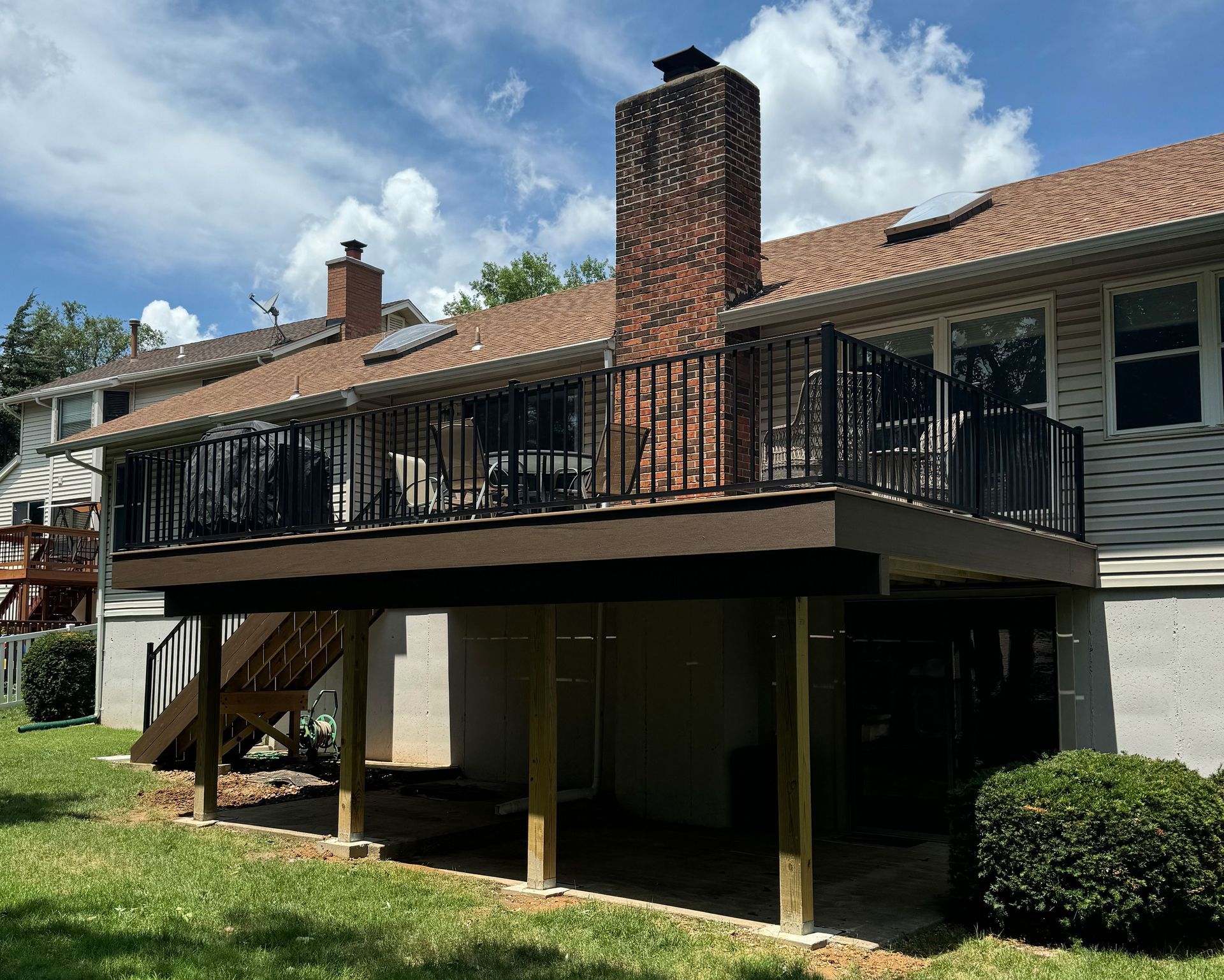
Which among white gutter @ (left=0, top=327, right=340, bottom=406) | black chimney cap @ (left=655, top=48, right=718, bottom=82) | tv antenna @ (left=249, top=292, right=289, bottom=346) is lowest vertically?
white gutter @ (left=0, top=327, right=340, bottom=406)

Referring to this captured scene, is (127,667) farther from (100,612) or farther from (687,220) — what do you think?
(687,220)

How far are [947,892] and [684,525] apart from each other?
3.57 m

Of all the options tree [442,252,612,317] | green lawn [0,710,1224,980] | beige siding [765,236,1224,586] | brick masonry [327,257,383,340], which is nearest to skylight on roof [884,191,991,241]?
beige siding [765,236,1224,586]

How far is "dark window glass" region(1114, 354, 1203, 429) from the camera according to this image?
922 centimetres

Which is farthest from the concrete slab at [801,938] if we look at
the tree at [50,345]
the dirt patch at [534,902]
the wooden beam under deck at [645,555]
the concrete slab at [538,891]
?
the tree at [50,345]

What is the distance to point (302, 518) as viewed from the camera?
403 inches

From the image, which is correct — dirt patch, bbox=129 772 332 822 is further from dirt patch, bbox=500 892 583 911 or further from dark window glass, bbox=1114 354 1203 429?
dark window glass, bbox=1114 354 1203 429

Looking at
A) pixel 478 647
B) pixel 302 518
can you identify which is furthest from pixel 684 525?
pixel 478 647

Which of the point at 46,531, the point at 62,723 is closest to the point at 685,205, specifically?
the point at 62,723

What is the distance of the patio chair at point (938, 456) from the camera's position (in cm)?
806

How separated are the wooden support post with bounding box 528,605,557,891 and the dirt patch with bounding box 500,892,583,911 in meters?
0.14

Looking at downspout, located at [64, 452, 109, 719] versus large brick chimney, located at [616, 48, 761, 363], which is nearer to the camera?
large brick chimney, located at [616, 48, 761, 363]

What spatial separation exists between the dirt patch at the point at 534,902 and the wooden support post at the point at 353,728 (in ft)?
6.92

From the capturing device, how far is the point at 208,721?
37.7 ft
